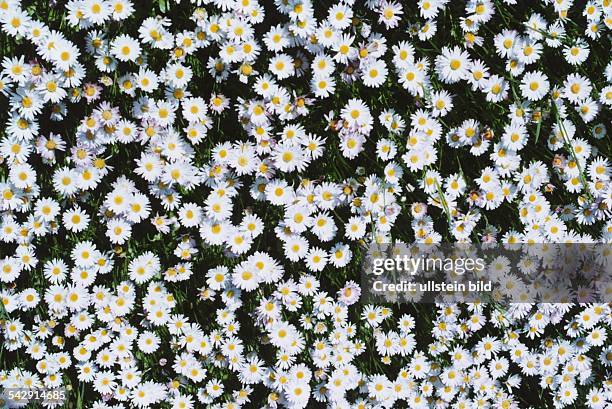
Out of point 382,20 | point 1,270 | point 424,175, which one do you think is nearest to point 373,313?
point 424,175

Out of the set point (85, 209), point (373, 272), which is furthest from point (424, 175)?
point (85, 209)

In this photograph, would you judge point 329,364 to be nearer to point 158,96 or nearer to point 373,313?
point 373,313

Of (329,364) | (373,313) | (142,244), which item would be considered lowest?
(329,364)

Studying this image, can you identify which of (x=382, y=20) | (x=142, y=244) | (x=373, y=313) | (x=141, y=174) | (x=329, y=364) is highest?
(x=382, y=20)

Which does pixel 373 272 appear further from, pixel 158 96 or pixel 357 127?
pixel 158 96

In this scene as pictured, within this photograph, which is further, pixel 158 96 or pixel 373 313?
pixel 373 313

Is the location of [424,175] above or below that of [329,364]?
above
